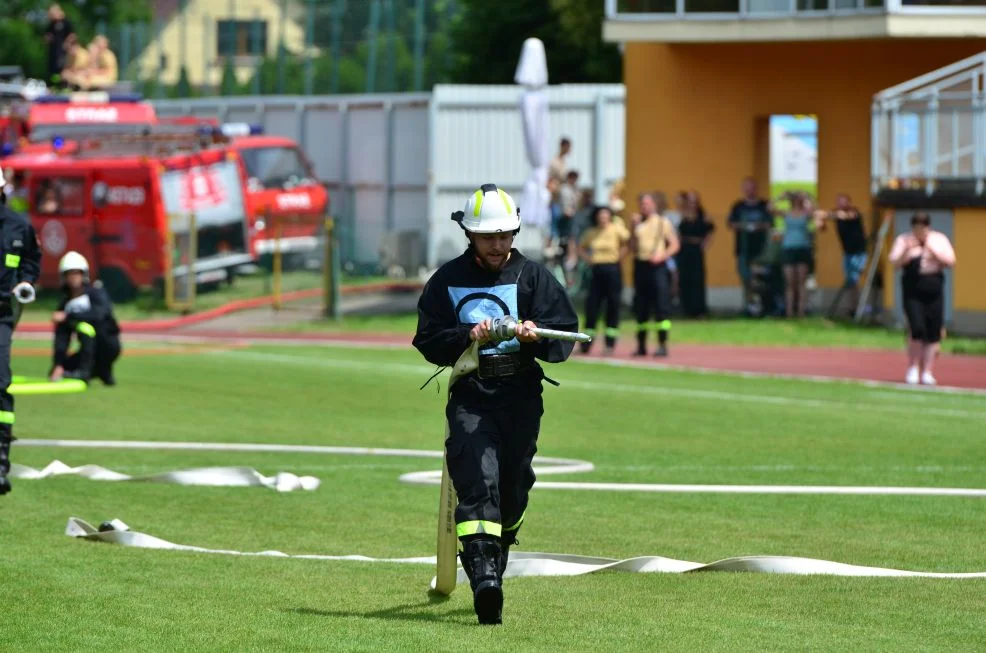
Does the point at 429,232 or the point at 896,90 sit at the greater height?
the point at 896,90

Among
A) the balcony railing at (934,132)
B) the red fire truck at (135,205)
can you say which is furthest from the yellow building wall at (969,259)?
the red fire truck at (135,205)

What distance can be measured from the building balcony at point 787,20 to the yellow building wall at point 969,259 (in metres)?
3.31

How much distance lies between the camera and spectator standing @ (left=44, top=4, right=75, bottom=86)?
1421 inches

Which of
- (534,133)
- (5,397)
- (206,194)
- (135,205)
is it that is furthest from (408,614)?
(206,194)

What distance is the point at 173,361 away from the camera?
24.7m

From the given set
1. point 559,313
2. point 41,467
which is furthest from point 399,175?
point 559,313

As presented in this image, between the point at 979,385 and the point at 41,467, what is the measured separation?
1156 cm

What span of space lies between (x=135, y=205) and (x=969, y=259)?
13.2 m

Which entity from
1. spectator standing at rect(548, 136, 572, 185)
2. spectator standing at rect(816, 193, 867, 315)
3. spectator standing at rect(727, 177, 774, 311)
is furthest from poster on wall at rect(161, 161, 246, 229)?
spectator standing at rect(816, 193, 867, 315)

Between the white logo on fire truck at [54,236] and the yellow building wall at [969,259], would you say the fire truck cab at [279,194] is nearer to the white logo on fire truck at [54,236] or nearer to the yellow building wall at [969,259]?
the white logo on fire truck at [54,236]

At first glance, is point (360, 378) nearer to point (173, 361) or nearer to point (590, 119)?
point (173, 361)

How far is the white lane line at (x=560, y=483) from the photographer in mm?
12945

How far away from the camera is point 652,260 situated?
24.4m

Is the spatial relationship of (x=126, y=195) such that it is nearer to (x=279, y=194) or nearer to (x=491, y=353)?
(x=279, y=194)
